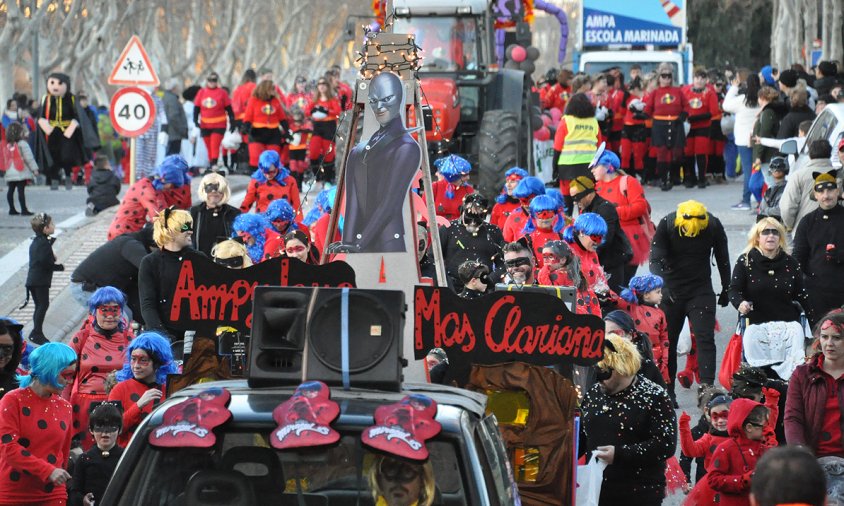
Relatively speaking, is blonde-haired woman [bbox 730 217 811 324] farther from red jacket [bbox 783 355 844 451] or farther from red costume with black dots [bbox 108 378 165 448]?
red costume with black dots [bbox 108 378 165 448]

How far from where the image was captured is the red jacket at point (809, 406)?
25.2 feet

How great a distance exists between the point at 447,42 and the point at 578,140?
9.79 ft

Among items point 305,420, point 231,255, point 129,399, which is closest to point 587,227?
point 231,255

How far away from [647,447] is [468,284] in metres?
2.98

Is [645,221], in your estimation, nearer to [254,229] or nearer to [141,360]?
[254,229]

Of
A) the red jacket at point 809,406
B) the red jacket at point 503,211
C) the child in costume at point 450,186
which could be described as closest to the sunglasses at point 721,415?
the red jacket at point 809,406

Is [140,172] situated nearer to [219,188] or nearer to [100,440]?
[219,188]

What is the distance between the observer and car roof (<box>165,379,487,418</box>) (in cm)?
529

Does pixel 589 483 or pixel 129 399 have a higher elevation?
pixel 129 399

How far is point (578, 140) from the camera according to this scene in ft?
63.7

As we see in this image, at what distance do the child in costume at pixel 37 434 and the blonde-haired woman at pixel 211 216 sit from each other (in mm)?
4970

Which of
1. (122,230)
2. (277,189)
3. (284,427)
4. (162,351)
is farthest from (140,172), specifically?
(284,427)

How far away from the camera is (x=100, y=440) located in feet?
24.7

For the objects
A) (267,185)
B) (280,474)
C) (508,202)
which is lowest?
(508,202)
